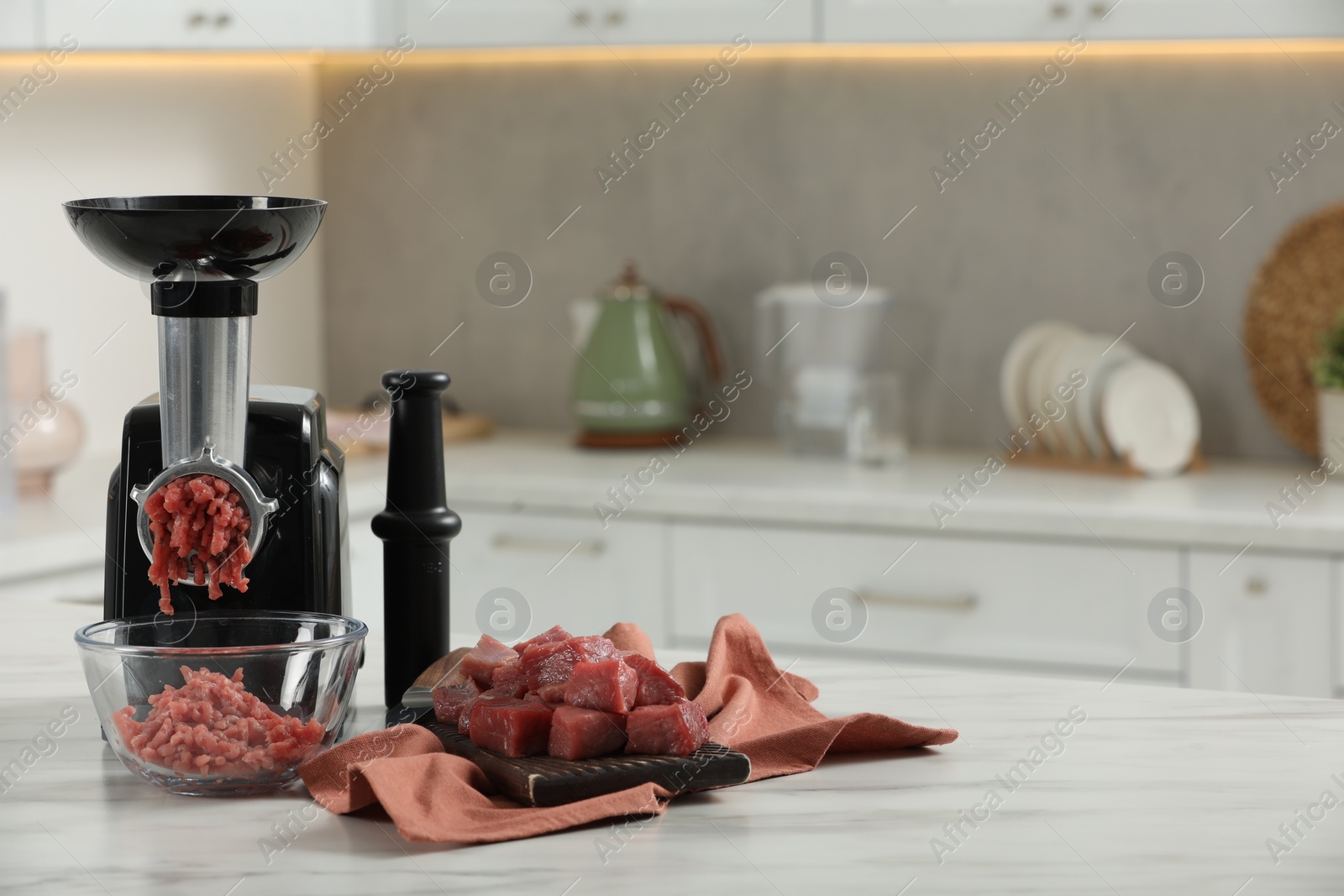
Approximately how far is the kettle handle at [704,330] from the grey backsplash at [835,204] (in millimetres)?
78

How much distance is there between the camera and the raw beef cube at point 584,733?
85 cm

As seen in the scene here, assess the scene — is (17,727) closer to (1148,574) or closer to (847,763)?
(847,763)

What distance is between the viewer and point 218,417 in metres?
0.92

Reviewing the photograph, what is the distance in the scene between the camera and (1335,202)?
248cm

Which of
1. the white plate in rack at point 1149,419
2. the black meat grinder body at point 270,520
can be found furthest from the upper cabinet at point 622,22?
the black meat grinder body at point 270,520

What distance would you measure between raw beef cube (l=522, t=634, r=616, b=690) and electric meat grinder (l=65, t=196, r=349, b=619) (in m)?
0.17

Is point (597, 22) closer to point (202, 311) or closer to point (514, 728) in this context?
point (202, 311)

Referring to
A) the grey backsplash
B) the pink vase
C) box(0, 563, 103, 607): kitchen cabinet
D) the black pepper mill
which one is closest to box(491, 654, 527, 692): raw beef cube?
the black pepper mill

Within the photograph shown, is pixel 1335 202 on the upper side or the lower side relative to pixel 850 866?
upper

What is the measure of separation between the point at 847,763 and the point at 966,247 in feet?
6.30

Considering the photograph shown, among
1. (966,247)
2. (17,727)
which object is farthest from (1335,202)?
(17,727)

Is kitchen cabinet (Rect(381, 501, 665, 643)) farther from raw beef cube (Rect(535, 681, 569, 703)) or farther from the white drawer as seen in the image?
raw beef cube (Rect(535, 681, 569, 703))

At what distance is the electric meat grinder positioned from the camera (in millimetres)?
906

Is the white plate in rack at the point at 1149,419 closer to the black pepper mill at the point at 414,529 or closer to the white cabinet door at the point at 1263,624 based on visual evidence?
the white cabinet door at the point at 1263,624
